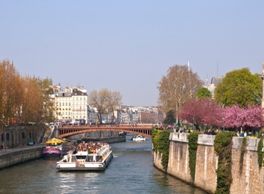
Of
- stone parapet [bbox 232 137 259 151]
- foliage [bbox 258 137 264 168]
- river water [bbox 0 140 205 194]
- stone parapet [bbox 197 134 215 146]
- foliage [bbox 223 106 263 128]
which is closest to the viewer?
foliage [bbox 258 137 264 168]

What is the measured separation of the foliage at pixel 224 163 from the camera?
35.2 metres

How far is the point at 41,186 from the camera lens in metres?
45.6

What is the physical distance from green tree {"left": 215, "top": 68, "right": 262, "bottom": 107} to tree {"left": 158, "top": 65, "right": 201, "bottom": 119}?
23.9 metres

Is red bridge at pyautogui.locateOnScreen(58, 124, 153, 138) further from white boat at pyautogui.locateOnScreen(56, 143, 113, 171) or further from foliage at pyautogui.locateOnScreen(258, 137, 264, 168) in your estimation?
foliage at pyautogui.locateOnScreen(258, 137, 264, 168)

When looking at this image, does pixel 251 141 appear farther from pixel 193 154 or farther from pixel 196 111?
pixel 196 111

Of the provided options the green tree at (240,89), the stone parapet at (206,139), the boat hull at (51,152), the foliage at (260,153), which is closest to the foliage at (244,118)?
the stone parapet at (206,139)

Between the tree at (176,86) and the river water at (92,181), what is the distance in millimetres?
29814

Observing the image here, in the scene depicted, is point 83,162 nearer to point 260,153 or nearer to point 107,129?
point 260,153

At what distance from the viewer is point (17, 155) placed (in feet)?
212

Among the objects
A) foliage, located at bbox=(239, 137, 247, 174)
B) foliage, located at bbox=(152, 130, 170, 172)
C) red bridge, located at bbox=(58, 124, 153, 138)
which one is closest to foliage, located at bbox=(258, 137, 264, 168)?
foliage, located at bbox=(239, 137, 247, 174)

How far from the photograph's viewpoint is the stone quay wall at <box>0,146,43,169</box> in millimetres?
58809

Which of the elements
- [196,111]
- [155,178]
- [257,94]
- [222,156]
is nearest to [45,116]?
[196,111]

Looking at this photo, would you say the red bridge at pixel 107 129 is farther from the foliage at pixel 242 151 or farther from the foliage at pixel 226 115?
the foliage at pixel 242 151

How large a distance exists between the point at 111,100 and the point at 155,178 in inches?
4536
